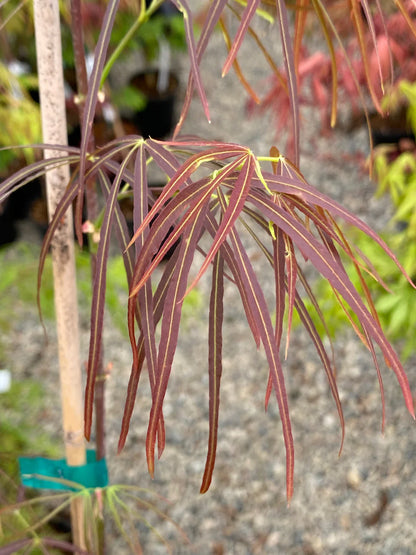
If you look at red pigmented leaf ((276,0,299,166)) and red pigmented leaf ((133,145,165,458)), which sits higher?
red pigmented leaf ((276,0,299,166))

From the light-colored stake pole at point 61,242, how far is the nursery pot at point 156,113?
5.32ft

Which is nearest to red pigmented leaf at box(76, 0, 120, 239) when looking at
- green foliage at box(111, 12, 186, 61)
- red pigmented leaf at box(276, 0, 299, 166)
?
red pigmented leaf at box(276, 0, 299, 166)

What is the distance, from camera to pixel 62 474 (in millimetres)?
706

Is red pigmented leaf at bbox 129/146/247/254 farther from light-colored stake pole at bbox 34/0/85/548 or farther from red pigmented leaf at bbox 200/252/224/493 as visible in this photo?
Answer: light-colored stake pole at bbox 34/0/85/548

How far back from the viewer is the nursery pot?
224 cm

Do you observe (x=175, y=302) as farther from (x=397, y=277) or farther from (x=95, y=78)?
(x=397, y=277)

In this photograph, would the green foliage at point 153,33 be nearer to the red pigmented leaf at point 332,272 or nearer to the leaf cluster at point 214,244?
the leaf cluster at point 214,244

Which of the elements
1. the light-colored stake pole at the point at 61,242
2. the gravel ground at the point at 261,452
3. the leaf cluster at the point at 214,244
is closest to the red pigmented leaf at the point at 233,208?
the leaf cluster at the point at 214,244

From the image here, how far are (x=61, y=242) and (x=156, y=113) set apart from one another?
1717 millimetres

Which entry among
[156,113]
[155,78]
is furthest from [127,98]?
[155,78]

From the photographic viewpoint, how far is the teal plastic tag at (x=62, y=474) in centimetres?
69

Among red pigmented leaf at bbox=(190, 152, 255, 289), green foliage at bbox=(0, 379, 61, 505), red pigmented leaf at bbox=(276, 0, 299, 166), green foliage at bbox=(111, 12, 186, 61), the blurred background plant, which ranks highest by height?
green foliage at bbox=(111, 12, 186, 61)

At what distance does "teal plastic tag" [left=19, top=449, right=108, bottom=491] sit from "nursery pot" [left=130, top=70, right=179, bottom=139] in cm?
165

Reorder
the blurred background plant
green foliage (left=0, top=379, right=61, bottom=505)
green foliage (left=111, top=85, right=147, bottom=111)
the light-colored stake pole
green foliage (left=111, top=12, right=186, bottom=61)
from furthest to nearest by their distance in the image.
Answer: green foliage (left=111, top=12, right=186, bottom=61) → green foliage (left=111, top=85, right=147, bottom=111) → the blurred background plant → green foliage (left=0, top=379, right=61, bottom=505) → the light-colored stake pole
